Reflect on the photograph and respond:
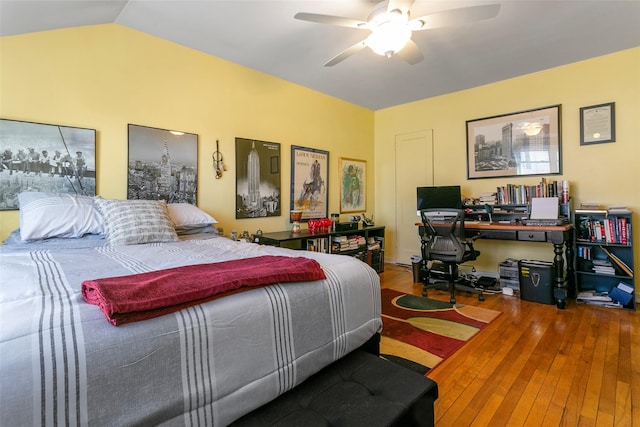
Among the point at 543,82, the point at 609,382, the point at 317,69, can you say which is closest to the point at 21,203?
the point at 317,69

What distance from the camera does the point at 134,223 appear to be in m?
2.03

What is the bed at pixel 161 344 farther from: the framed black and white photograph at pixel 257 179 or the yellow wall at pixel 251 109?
the framed black and white photograph at pixel 257 179

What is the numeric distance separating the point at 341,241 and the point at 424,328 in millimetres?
1557

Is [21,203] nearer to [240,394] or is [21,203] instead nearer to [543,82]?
[240,394]

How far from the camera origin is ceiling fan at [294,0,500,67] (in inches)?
75.5

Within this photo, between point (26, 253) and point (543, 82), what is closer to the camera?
point (26, 253)

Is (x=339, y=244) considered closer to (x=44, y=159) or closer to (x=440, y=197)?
(x=440, y=197)

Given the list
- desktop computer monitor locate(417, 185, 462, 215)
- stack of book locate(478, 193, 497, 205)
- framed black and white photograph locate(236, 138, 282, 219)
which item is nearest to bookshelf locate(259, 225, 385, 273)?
framed black and white photograph locate(236, 138, 282, 219)

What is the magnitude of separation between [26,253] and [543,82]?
5.03 meters

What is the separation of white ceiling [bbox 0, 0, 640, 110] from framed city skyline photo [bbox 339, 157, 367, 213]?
1.28 m

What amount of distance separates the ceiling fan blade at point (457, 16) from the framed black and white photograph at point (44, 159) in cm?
266

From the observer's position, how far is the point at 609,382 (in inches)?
68.4

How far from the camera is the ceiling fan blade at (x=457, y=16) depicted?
1.81 m

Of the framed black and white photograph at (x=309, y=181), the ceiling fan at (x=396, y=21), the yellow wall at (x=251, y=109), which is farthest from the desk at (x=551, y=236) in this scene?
the ceiling fan at (x=396, y=21)
